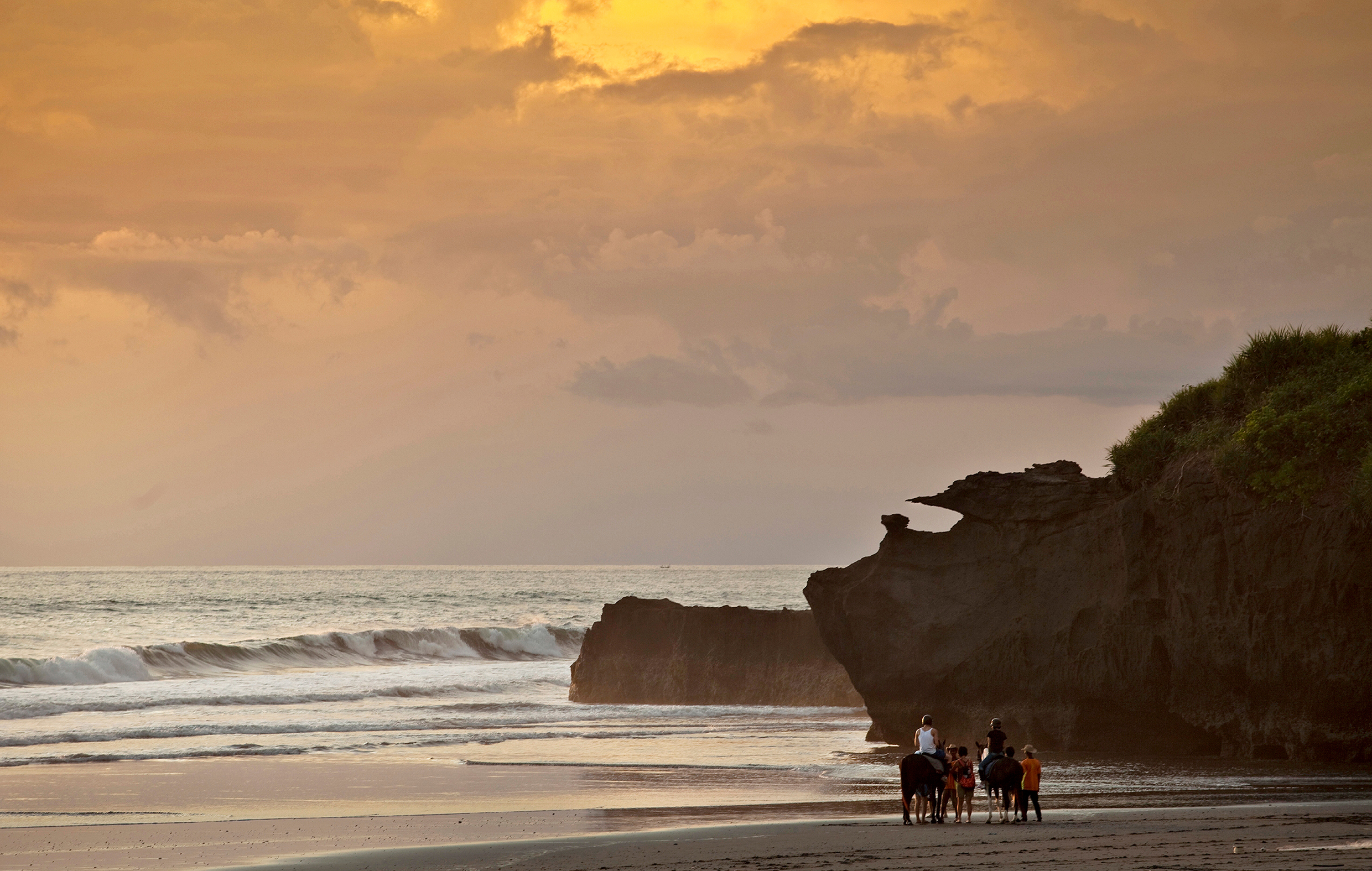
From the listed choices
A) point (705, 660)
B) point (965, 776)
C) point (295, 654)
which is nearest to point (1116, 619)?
point (965, 776)

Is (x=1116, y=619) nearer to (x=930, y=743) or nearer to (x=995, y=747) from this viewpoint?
(x=995, y=747)

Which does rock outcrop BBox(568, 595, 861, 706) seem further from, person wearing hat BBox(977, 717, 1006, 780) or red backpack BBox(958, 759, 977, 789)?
red backpack BBox(958, 759, 977, 789)

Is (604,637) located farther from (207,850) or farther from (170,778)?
(207,850)

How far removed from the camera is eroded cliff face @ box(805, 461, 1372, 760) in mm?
22094

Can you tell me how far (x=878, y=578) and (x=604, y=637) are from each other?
14.5m

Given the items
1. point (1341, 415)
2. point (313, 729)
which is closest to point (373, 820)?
point (313, 729)

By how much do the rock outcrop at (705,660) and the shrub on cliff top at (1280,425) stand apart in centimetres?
1405

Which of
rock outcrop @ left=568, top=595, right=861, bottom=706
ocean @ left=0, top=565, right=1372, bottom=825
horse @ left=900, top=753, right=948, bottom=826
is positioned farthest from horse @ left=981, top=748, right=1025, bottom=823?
rock outcrop @ left=568, top=595, right=861, bottom=706

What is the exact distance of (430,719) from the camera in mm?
33594

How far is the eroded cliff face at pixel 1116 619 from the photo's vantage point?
22.1m

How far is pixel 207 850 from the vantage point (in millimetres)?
16391

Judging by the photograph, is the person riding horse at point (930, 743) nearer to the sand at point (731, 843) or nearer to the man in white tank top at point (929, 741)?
the man in white tank top at point (929, 741)

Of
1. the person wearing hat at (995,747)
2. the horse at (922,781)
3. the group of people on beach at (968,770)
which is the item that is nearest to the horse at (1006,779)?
the group of people on beach at (968,770)

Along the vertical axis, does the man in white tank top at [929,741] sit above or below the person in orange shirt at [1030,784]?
above
